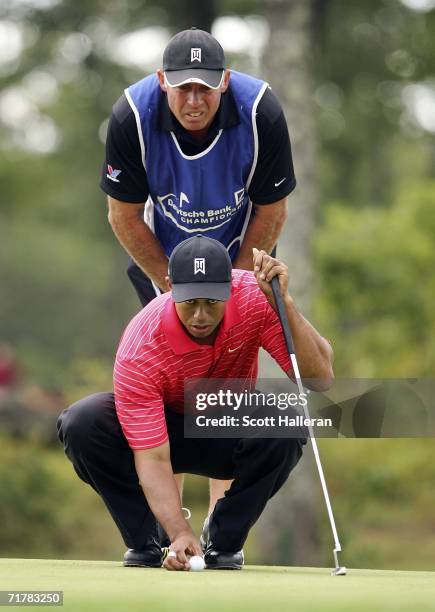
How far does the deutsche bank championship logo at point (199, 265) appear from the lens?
547 cm

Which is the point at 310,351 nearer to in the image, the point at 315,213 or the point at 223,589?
the point at 223,589

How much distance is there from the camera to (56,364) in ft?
101

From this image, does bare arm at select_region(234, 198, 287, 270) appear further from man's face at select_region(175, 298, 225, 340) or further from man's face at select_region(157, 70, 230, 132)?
man's face at select_region(175, 298, 225, 340)

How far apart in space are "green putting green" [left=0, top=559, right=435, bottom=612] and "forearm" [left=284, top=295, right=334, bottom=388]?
82 cm

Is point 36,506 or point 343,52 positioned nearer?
point 36,506

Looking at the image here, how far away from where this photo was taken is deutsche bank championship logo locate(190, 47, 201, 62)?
5.84 meters

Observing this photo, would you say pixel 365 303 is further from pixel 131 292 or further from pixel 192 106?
pixel 131 292

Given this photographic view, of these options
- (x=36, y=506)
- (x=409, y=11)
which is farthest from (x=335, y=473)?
(x=409, y=11)

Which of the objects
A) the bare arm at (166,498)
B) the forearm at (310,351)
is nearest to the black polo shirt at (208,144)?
the forearm at (310,351)

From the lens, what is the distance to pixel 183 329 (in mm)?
5582

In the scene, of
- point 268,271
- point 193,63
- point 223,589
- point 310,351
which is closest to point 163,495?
point 310,351

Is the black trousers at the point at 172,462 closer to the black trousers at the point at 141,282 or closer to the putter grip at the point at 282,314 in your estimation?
the putter grip at the point at 282,314

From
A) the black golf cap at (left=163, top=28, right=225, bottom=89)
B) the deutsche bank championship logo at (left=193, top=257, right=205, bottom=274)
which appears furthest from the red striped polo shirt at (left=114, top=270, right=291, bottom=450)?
the black golf cap at (left=163, top=28, right=225, bottom=89)

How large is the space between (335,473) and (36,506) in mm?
3614
